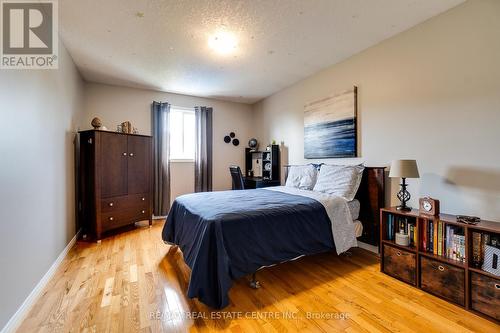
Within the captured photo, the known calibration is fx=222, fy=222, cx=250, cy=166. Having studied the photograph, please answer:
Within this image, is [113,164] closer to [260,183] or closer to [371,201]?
[260,183]

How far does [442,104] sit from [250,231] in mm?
2208

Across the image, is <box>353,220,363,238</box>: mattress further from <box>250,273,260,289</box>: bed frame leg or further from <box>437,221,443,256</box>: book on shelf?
<box>250,273,260,289</box>: bed frame leg

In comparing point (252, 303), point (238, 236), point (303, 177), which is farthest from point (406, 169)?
point (252, 303)

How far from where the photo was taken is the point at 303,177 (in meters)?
3.39

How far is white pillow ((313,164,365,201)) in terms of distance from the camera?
2.66 meters

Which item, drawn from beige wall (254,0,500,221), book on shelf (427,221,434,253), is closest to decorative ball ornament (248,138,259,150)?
beige wall (254,0,500,221)

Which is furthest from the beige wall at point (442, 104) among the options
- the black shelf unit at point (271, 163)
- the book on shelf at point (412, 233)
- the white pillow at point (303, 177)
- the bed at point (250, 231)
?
the black shelf unit at point (271, 163)

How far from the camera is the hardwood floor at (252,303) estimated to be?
152cm

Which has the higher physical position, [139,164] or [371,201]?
[139,164]

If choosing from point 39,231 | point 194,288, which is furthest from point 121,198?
point 194,288

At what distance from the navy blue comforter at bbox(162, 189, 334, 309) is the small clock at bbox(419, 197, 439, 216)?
0.85 metres

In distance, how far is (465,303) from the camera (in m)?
1.66

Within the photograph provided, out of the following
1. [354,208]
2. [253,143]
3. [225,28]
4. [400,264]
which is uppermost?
[225,28]

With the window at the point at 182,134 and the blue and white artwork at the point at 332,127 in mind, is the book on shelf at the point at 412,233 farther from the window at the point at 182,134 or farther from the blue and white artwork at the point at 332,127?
the window at the point at 182,134
